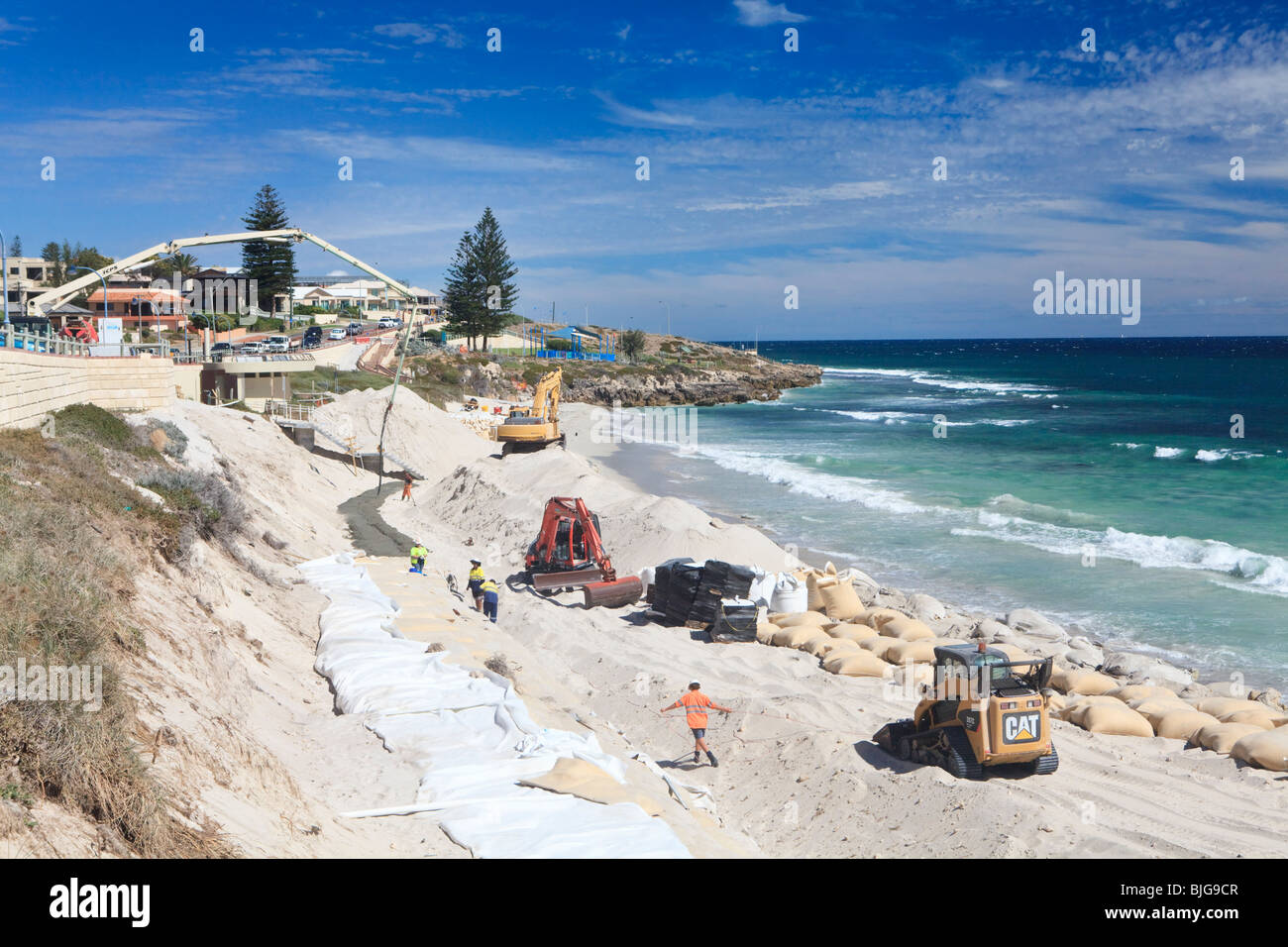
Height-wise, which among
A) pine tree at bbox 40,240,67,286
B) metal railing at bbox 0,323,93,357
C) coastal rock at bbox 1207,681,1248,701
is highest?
pine tree at bbox 40,240,67,286

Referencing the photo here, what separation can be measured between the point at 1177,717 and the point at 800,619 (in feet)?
22.8

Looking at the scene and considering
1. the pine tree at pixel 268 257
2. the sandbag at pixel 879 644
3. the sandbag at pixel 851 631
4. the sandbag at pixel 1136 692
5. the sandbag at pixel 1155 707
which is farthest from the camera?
the pine tree at pixel 268 257

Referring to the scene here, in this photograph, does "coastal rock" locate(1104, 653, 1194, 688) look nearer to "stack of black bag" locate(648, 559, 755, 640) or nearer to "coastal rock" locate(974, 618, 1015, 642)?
"coastal rock" locate(974, 618, 1015, 642)

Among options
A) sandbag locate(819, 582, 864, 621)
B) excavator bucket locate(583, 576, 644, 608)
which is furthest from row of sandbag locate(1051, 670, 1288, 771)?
excavator bucket locate(583, 576, 644, 608)

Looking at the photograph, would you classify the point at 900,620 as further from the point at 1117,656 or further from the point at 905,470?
the point at 905,470

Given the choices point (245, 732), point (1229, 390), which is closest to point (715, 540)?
point (245, 732)

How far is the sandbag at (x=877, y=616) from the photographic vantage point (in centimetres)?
1888

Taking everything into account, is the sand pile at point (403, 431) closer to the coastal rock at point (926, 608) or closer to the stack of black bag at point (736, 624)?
the stack of black bag at point (736, 624)

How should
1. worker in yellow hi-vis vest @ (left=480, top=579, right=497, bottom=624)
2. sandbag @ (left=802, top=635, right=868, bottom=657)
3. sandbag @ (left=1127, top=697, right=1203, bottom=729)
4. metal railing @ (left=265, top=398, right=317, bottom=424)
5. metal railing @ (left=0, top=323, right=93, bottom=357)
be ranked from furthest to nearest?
metal railing @ (left=265, top=398, right=317, bottom=424) → metal railing @ (left=0, top=323, right=93, bottom=357) → worker in yellow hi-vis vest @ (left=480, top=579, right=497, bottom=624) → sandbag @ (left=802, top=635, right=868, bottom=657) → sandbag @ (left=1127, top=697, right=1203, bottom=729)

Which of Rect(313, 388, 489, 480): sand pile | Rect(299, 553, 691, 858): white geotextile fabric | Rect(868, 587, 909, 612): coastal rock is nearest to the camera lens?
Rect(299, 553, 691, 858): white geotextile fabric

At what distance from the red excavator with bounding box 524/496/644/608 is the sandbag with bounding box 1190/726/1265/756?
1109 centimetres

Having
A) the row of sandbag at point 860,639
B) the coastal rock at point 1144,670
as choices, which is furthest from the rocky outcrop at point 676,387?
the coastal rock at point 1144,670

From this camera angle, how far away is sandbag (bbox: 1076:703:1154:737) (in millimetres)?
13703

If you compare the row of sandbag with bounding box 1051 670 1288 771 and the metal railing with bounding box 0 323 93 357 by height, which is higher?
the metal railing with bounding box 0 323 93 357
